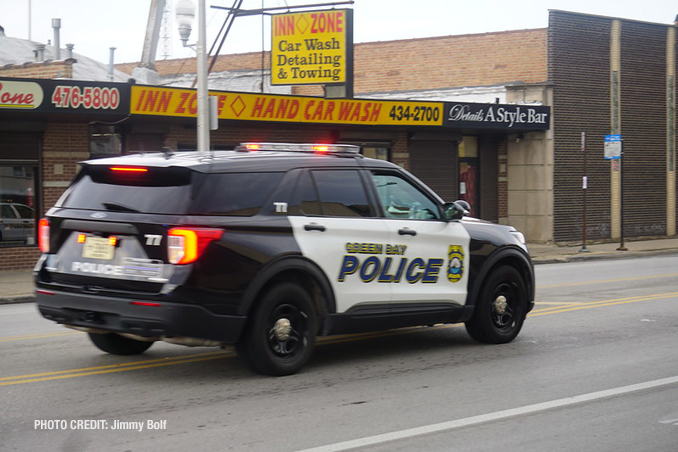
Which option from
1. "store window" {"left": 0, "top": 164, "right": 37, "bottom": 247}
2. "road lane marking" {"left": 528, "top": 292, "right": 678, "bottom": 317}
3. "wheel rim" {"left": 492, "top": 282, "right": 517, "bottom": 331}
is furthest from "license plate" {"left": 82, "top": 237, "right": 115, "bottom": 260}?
"store window" {"left": 0, "top": 164, "right": 37, "bottom": 247}

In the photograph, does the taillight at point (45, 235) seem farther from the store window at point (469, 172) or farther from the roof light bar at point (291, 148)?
the store window at point (469, 172)

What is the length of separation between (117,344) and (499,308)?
3.88m

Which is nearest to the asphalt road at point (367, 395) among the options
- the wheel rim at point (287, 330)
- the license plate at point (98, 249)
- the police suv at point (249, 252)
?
the wheel rim at point (287, 330)

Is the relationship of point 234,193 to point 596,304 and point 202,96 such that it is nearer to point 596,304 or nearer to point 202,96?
point 596,304

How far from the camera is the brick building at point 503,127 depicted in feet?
65.5

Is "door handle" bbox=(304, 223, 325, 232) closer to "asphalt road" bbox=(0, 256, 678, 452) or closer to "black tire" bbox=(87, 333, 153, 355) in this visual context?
"asphalt road" bbox=(0, 256, 678, 452)

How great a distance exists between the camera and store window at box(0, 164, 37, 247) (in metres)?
19.7

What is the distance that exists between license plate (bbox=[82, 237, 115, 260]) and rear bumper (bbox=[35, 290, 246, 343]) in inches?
12.7

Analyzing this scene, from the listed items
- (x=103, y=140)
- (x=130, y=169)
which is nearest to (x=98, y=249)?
(x=130, y=169)

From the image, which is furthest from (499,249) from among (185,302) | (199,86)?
(199,86)

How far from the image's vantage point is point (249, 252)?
23.2 ft

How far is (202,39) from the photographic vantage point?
18.1 meters

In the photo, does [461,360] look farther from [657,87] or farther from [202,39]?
[657,87]

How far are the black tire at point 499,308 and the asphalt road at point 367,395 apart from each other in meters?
0.18
